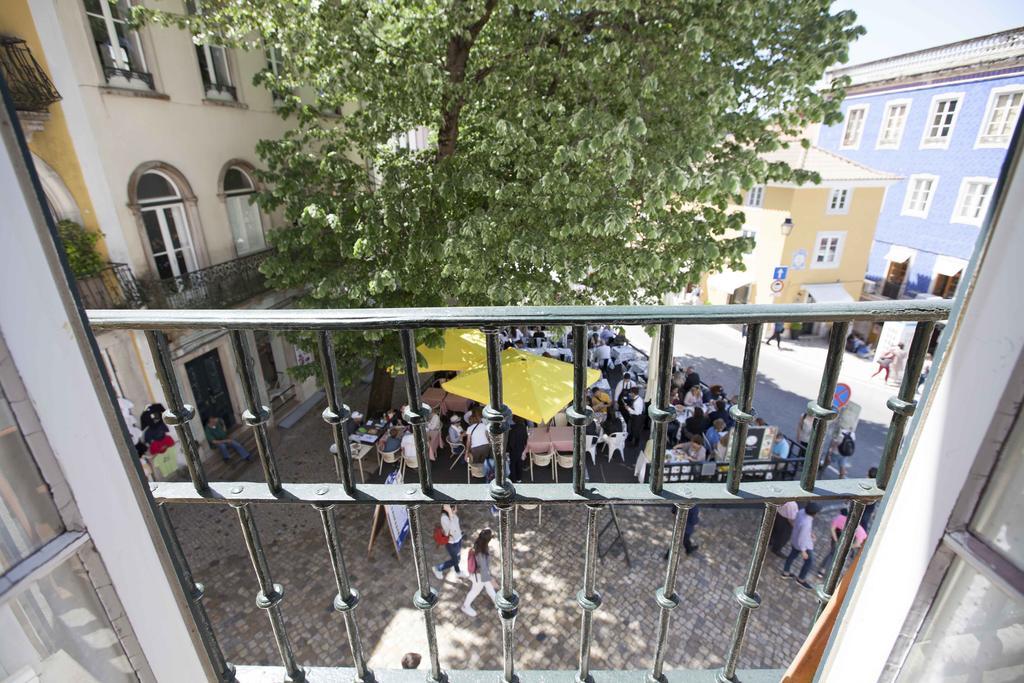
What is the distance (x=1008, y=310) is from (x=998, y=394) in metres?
0.16

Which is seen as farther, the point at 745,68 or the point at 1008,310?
the point at 745,68

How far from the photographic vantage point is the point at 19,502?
107 cm

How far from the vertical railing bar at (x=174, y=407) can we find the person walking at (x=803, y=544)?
8.20 m

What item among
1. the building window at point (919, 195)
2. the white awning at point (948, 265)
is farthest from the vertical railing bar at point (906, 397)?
the building window at point (919, 195)

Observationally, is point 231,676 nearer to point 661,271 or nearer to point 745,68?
point 661,271

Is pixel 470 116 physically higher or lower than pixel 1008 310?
higher

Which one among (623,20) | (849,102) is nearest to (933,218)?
(849,102)

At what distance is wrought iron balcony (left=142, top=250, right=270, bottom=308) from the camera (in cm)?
1014

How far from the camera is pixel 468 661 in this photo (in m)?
6.50

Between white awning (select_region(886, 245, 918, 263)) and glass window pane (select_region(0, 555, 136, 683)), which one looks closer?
glass window pane (select_region(0, 555, 136, 683))

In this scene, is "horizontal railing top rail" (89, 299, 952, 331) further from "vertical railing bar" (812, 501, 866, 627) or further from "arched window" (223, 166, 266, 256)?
"arched window" (223, 166, 266, 256)

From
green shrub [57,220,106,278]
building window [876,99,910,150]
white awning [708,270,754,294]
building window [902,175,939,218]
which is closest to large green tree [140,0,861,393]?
green shrub [57,220,106,278]

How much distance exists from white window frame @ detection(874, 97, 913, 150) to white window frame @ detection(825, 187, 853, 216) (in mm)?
3953

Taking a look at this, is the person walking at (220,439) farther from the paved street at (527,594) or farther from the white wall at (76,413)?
the white wall at (76,413)
